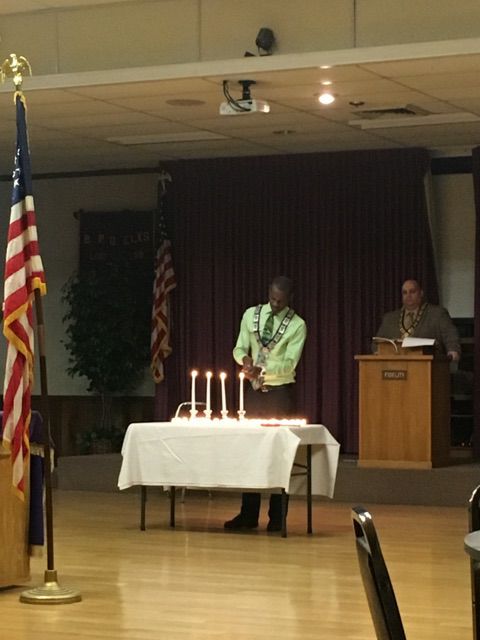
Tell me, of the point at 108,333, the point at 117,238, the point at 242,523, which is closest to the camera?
the point at 242,523

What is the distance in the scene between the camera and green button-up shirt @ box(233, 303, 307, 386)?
9711mm

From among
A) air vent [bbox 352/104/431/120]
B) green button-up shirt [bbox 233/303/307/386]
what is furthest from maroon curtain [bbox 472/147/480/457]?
green button-up shirt [bbox 233/303/307/386]

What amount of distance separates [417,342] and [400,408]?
22.8 inches

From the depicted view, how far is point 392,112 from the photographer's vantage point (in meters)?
11.1

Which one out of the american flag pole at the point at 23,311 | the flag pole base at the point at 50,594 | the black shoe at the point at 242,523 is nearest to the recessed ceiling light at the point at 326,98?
the black shoe at the point at 242,523

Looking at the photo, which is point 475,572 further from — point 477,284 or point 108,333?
point 108,333

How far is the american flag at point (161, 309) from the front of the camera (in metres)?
13.9

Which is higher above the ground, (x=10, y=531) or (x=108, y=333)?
(x=108, y=333)

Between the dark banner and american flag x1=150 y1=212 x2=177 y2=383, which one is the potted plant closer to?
the dark banner

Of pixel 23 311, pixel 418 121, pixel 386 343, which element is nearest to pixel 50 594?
pixel 23 311

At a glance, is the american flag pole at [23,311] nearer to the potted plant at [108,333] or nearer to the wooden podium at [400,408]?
the wooden podium at [400,408]

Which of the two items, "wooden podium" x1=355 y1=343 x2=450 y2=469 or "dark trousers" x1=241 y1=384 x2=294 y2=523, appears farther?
"wooden podium" x1=355 y1=343 x2=450 y2=469

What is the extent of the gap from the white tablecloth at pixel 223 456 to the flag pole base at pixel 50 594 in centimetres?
212

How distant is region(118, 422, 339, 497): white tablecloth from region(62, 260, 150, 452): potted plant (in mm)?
4826
